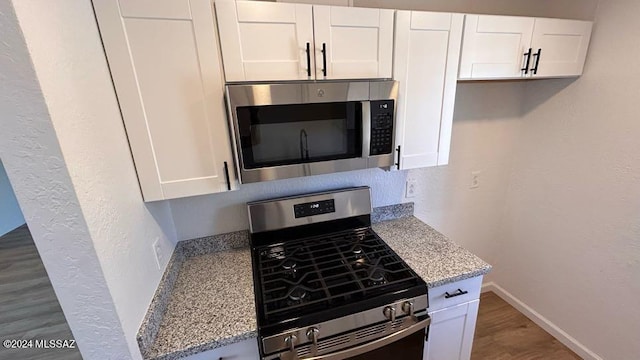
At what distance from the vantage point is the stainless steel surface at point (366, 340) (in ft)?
3.30

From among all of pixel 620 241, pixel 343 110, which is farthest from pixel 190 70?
pixel 620 241

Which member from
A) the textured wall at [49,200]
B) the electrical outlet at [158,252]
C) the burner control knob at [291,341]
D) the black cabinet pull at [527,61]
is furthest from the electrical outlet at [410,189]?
the textured wall at [49,200]

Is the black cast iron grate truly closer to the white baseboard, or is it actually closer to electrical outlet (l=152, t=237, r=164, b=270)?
electrical outlet (l=152, t=237, r=164, b=270)

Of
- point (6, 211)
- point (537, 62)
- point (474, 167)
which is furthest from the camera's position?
→ point (6, 211)

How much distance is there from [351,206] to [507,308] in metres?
1.80

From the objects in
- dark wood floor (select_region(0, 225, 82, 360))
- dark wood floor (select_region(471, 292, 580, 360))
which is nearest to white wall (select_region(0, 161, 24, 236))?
dark wood floor (select_region(0, 225, 82, 360))

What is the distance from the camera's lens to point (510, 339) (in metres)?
2.00

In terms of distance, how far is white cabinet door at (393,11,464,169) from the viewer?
1182 mm

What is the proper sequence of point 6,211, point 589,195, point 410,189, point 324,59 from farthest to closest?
point 6,211 → point 410,189 → point 589,195 → point 324,59

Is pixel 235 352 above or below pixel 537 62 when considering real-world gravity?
below

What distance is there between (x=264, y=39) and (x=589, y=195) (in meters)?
2.08

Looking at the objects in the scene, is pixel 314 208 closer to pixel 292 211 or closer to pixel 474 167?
pixel 292 211

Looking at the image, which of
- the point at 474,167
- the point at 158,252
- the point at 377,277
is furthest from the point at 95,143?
the point at 474,167

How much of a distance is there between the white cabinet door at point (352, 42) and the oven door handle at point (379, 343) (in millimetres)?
1076
